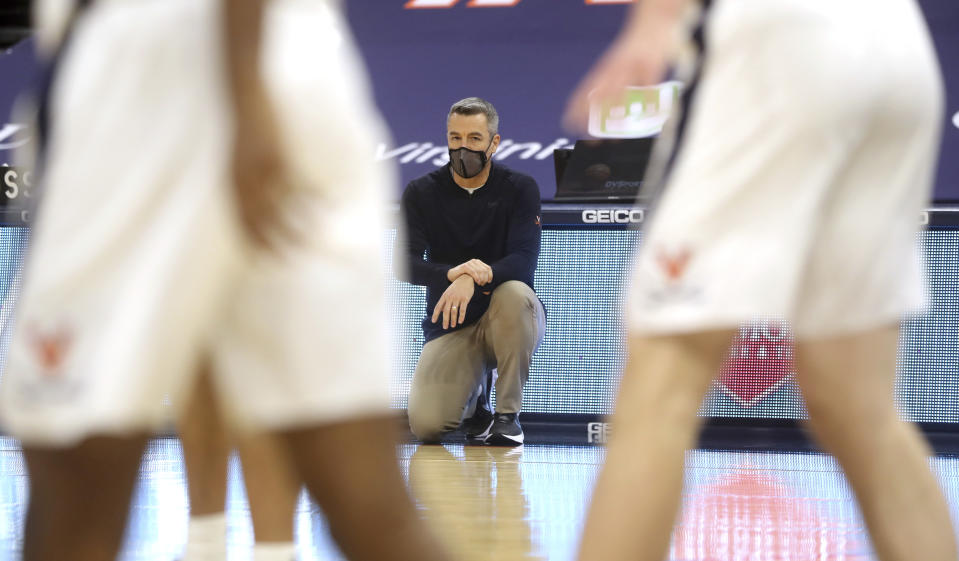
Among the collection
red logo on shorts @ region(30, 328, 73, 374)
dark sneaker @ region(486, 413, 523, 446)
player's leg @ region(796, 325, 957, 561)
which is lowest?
dark sneaker @ region(486, 413, 523, 446)

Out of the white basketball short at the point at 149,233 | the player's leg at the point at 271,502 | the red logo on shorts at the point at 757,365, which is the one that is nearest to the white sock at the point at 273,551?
the player's leg at the point at 271,502

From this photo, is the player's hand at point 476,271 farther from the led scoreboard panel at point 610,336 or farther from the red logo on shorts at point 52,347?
the red logo on shorts at point 52,347

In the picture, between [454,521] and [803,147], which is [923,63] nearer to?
[803,147]

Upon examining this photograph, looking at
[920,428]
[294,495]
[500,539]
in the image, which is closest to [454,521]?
[500,539]

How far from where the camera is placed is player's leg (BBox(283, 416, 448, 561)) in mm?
1037

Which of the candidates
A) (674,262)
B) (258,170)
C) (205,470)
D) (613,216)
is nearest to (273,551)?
(205,470)

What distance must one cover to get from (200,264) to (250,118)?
12cm

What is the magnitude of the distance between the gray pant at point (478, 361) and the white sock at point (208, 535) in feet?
9.05

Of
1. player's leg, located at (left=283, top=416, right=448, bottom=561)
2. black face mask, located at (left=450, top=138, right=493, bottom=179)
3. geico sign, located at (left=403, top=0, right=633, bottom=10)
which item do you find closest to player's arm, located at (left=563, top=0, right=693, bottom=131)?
player's leg, located at (left=283, top=416, right=448, bottom=561)

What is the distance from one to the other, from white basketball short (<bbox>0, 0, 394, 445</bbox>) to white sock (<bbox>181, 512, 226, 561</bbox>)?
0.89 m

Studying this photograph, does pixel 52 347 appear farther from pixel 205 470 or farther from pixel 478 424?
pixel 478 424

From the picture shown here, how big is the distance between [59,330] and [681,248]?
0.61 meters

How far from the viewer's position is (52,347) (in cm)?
95

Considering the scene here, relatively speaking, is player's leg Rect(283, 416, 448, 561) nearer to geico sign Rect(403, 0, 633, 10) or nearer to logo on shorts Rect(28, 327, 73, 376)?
logo on shorts Rect(28, 327, 73, 376)
